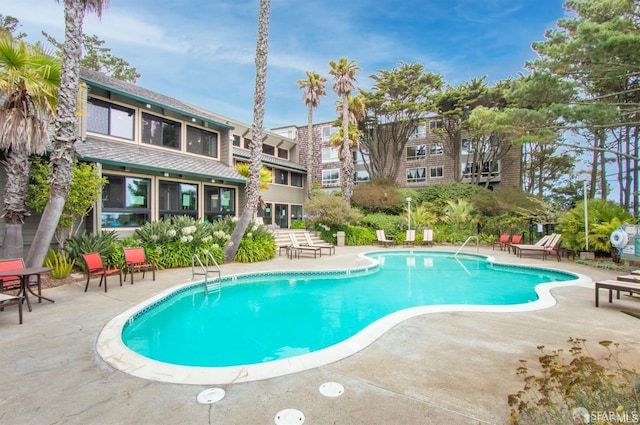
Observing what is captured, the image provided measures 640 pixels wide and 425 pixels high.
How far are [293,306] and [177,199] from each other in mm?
9256

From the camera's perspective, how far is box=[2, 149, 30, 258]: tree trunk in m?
7.81

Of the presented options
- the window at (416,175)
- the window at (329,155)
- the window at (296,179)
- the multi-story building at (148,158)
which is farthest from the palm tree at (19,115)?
the window at (416,175)

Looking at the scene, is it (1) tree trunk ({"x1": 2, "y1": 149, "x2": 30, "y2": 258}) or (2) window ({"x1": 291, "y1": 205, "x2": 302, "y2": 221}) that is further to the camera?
(2) window ({"x1": 291, "y1": 205, "x2": 302, "y2": 221})

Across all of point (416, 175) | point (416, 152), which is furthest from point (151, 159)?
point (416, 152)

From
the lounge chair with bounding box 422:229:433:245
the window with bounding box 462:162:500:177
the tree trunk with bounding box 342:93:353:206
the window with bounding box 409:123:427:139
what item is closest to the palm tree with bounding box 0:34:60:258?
the tree trunk with bounding box 342:93:353:206

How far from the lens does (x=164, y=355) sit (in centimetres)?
466

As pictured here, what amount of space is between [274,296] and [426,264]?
787cm

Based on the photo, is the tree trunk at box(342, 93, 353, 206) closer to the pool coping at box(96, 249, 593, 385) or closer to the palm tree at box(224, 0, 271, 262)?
the palm tree at box(224, 0, 271, 262)

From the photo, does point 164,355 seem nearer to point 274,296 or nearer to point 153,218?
point 274,296

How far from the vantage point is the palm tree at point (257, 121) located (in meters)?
11.6

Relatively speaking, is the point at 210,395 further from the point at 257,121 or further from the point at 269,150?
the point at 269,150

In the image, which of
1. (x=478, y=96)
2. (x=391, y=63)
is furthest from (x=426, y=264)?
(x=391, y=63)

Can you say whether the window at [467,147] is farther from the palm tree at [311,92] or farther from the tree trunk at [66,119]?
the tree trunk at [66,119]

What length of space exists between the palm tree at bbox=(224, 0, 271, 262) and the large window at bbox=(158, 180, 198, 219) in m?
3.81
